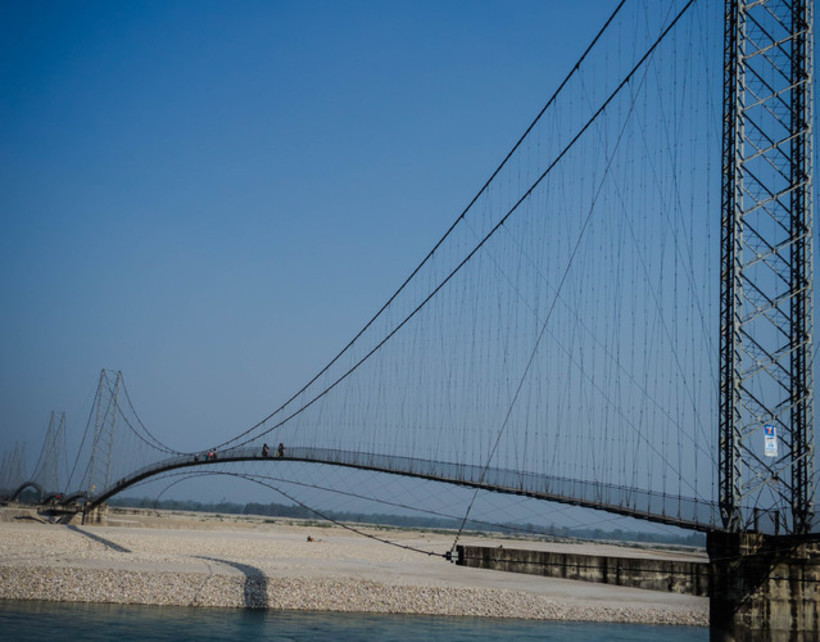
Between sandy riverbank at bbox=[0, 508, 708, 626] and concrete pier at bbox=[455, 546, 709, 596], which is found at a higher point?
Result: concrete pier at bbox=[455, 546, 709, 596]

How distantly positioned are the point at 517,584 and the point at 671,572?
68.4 ft

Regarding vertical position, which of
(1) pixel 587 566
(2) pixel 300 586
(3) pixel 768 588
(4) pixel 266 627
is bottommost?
(4) pixel 266 627

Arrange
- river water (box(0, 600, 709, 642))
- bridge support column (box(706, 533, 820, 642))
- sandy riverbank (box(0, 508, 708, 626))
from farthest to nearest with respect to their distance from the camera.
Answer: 1. sandy riverbank (box(0, 508, 708, 626))
2. river water (box(0, 600, 709, 642))
3. bridge support column (box(706, 533, 820, 642))

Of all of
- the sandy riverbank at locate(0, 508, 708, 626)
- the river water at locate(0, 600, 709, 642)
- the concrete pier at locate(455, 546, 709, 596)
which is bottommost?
the river water at locate(0, 600, 709, 642)

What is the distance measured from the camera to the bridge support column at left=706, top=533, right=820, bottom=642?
18.8 metres

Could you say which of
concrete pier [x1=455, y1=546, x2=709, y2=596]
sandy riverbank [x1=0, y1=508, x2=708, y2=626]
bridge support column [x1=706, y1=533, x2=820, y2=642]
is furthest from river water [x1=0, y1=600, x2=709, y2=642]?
bridge support column [x1=706, y1=533, x2=820, y2=642]

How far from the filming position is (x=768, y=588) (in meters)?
18.9

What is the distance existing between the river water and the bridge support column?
11548mm

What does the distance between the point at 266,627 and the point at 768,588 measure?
1674cm

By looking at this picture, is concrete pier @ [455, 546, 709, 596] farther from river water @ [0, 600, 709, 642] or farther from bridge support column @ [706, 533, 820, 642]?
river water @ [0, 600, 709, 642]

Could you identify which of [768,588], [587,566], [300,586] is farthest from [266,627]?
[768,588]

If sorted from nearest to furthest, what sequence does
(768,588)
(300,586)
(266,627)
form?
(768,588) → (266,627) → (300,586)

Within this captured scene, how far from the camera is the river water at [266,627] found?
25.3 meters

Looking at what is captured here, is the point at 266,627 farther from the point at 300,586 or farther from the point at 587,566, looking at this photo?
the point at 587,566
